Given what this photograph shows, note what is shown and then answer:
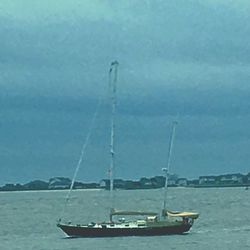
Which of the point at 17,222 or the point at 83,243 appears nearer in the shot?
the point at 83,243

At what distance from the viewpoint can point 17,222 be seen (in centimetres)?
19462

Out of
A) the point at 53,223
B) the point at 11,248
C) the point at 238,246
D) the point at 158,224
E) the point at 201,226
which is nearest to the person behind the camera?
the point at 238,246

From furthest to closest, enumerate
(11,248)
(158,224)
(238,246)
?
(158,224) → (11,248) → (238,246)

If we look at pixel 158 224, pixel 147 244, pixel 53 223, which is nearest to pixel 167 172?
pixel 158 224

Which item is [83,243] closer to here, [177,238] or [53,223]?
[177,238]

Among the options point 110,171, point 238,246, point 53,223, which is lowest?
point 238,246

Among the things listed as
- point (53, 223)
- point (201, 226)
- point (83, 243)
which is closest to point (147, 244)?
point (83, 243)

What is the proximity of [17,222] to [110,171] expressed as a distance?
215ft

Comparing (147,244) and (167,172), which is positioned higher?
(167,172)

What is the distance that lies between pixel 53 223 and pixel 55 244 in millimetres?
54026

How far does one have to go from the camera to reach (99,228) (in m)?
138

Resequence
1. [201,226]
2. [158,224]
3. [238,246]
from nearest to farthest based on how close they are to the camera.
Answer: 1. [238,246]
2. [158,224]
3. [201,226]

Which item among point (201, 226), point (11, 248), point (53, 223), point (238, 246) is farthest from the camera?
point (53, 223)

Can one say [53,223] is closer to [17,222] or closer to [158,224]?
[17,222]
